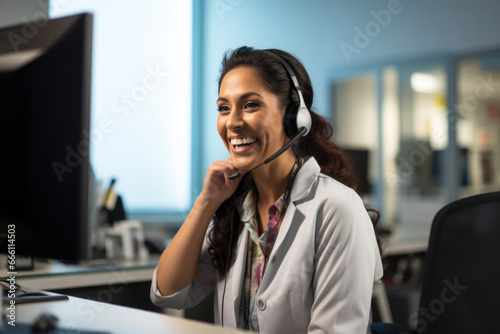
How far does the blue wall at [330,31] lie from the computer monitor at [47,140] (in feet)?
11.0

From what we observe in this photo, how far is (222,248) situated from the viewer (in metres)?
1.40

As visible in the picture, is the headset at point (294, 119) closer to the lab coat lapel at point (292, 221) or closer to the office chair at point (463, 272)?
the lab coat lapel at point (292, 221)

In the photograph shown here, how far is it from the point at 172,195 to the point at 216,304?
3925 millimetres

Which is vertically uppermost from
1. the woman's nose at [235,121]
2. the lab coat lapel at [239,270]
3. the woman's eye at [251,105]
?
the woman's eye at [251,105]

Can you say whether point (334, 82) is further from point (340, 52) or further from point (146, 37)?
point (146, 37)

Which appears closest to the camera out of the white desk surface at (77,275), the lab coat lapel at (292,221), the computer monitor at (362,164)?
the lab coat lapel at (292,221)

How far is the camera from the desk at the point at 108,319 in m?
0.85

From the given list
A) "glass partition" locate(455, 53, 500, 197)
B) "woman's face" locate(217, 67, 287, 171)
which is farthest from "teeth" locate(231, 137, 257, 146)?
"glass partition" locate(455, 53, 500, 197)

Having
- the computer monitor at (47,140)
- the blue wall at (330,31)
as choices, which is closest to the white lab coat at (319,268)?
the computer monitor at (47,140)

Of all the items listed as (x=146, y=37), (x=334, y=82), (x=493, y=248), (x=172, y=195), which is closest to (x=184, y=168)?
(x=172, y=195)

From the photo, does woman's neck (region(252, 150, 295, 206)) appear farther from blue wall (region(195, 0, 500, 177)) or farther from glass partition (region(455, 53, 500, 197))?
glass partition (region(455, 53, 500, 197))

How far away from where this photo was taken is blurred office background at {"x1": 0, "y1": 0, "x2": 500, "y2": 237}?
4402mm

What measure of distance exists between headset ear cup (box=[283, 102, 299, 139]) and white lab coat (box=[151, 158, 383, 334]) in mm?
123

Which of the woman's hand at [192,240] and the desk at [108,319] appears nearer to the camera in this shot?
the desk at [108,319]
